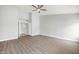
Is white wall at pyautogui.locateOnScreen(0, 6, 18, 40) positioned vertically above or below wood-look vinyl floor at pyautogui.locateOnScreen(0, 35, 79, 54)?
above

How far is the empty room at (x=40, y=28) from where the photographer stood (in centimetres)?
434

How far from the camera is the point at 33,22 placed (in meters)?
7.36

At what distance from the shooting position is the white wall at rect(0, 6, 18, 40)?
522 centimetres

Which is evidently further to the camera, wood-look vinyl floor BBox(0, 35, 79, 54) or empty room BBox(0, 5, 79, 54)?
empty room BBox(0, 5, 79, 54)

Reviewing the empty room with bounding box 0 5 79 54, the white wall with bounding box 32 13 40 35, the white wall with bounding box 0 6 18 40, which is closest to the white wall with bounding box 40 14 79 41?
the empty room with bounding box 0 5 79 54

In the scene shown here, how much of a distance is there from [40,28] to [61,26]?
228 centimetres

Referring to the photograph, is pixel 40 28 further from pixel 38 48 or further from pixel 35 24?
pixel 38 48

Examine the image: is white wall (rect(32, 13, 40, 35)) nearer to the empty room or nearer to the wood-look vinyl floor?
the empty room

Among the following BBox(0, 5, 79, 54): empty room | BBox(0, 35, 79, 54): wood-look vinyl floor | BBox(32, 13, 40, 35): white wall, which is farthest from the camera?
BBox(32, 13, 40, 35): white wall

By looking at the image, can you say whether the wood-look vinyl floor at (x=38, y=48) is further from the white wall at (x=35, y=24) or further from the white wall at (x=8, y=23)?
the white wall at (x=35, y=24)

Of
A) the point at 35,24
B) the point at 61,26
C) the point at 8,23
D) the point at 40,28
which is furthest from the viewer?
the point at 40,28

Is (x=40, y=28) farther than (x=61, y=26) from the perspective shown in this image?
Yes

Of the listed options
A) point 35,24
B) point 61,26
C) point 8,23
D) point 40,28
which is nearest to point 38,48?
point 8,23

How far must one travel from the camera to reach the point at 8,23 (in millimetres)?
5523
